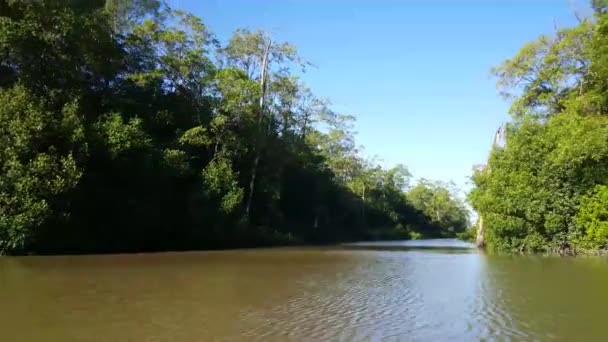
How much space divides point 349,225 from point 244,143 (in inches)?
1358

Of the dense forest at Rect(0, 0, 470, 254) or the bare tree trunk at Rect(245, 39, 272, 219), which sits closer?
the dense forest at Rect(0, 0, 470, 254)

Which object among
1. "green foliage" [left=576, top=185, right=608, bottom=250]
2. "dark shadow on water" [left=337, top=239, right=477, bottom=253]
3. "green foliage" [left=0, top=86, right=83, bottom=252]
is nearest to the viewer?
"green foliage" [left=0, top=86, right=83, bottom=252]

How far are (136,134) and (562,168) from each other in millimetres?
19835

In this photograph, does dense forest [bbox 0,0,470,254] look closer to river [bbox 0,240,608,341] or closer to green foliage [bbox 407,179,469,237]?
river [bbox 0,240,608,341]

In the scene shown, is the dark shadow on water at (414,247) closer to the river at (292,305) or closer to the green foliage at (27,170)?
the river at (292,305)

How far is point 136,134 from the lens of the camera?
86.0 ft

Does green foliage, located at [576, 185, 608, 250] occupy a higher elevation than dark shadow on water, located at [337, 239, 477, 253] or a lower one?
higher

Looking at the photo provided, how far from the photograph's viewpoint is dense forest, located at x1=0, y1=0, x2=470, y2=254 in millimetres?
22219

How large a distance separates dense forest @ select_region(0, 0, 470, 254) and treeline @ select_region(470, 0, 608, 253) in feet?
49.9

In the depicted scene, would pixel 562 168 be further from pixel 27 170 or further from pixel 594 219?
pixel 27 170

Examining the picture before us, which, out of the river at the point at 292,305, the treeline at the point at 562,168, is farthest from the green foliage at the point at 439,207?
the river at the point at 292,305

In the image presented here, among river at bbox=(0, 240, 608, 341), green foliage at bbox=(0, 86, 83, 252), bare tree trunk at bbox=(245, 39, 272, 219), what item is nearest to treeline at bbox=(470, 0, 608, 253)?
river at bbox=(0, 240, 608, 341)

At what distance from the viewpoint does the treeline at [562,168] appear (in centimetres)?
2388

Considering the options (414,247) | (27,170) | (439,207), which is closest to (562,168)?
(414,247)
